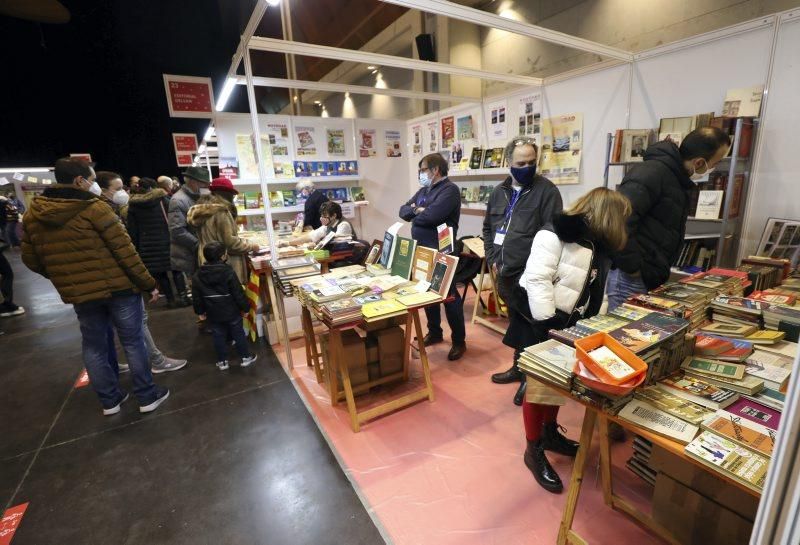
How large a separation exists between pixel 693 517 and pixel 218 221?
369cm

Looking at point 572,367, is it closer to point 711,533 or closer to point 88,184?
point 711,533

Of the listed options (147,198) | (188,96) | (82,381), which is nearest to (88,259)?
(82,381)

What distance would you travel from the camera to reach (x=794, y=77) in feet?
7.95

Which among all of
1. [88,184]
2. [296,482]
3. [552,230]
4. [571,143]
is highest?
[571,143]

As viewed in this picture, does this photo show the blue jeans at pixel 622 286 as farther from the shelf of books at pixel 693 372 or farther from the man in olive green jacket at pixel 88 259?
the man in olive green jacket at pixel 88 259

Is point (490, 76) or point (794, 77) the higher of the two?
point (490, 76)

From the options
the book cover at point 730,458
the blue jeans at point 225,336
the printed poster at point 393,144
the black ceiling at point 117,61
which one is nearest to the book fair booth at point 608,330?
the book cover at point 730,458

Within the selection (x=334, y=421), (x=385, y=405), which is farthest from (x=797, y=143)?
(x=334, y=421)

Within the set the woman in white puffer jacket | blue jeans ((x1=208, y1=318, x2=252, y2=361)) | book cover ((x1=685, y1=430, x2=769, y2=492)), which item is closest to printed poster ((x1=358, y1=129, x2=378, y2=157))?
blue jeans ((x1=208, y1=318, x2=252, y2=361))

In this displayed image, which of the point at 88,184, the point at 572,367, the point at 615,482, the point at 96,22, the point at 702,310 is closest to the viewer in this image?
the point at 572,367

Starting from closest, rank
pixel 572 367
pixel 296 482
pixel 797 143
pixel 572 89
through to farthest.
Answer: pixel 572 367, pixel 296 482, pixel 797 143, pixel 572 89

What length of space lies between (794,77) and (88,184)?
465cm

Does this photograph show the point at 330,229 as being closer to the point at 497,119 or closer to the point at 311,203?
the point at 311,203

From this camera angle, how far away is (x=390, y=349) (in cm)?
273
